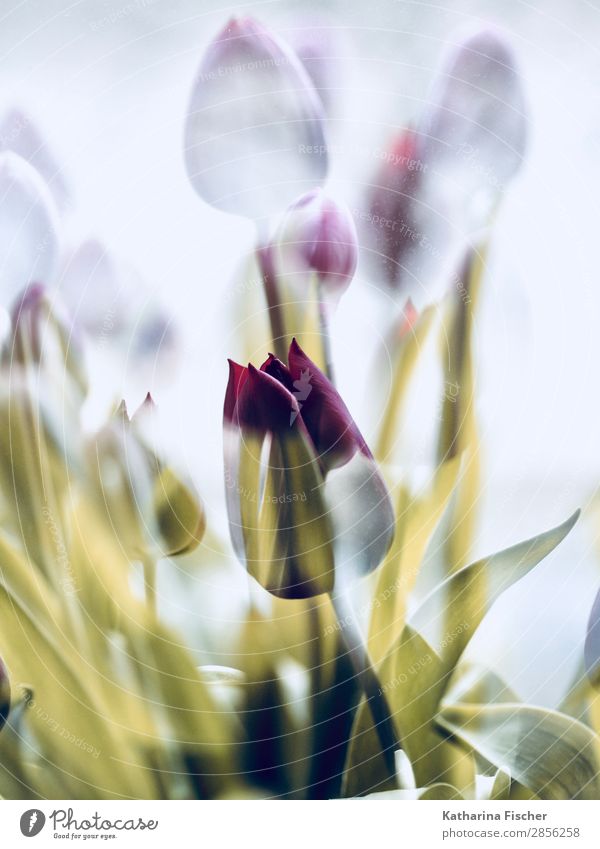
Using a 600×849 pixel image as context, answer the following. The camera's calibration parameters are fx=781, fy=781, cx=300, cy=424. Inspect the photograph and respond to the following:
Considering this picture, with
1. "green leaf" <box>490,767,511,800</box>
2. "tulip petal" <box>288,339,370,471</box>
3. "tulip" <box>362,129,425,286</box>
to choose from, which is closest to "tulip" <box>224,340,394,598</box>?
"tulip petal" <box>288,339,370,471</box>

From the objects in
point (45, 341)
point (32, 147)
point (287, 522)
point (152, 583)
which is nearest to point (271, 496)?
point (287, 522)

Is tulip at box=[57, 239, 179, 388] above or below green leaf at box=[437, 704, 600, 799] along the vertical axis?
above

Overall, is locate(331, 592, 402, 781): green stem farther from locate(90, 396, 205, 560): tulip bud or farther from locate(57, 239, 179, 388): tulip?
locate(57, 239, 179, 388): tulip

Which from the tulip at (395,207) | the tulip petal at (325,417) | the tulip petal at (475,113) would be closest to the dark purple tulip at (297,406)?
the tulip petal at (325,417)

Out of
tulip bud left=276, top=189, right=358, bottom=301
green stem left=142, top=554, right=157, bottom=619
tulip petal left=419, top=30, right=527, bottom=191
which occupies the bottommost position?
green stem left=142, top=554, right=157, bottom=619

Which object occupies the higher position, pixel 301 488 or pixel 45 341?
pixel 45 341

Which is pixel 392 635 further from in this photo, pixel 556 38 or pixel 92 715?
pixel 556 38

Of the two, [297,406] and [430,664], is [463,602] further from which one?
[297,406]
